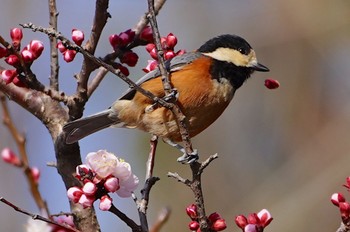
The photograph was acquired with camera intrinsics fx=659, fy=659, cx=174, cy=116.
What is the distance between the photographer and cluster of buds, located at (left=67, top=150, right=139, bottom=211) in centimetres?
209

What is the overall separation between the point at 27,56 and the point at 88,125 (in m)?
0.81

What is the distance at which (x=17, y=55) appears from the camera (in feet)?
8.07

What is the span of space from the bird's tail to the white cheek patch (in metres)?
0.61

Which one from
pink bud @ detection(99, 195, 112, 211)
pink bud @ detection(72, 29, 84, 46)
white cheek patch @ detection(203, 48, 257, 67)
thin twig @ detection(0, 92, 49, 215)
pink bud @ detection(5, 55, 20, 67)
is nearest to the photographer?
thin twig @ detection(0, 92, 49, 215)

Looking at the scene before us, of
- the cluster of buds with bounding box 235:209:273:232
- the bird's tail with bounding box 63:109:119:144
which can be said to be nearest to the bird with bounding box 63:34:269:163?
the bird's tail with bounding box 63:109:119:144

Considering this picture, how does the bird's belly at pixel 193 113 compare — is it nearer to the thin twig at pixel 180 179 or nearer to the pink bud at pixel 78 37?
the pink bud at pixel 78 37

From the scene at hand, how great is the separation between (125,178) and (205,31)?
4.81 m

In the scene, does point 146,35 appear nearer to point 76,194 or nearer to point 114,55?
point 114,55

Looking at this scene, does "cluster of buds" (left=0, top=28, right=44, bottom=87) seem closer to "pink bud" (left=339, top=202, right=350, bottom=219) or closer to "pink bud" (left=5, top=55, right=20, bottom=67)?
"pink bud" (left=5, top=55, right=20, bottom=67)

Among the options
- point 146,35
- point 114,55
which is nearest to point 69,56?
point 114,55

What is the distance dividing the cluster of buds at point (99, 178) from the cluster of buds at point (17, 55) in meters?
0.54

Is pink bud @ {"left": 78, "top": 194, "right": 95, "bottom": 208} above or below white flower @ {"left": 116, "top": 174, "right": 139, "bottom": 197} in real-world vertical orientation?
below

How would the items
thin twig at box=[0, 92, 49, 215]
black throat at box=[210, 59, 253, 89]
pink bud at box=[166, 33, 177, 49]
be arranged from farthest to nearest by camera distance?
black throat at box=[210, 59, 253, 89]
pink bud at box=[166, 33, 177, 49]
thin twig at box=[0, 92, 49, 215]

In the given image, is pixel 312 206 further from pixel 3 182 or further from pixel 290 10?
pixel 3 182
